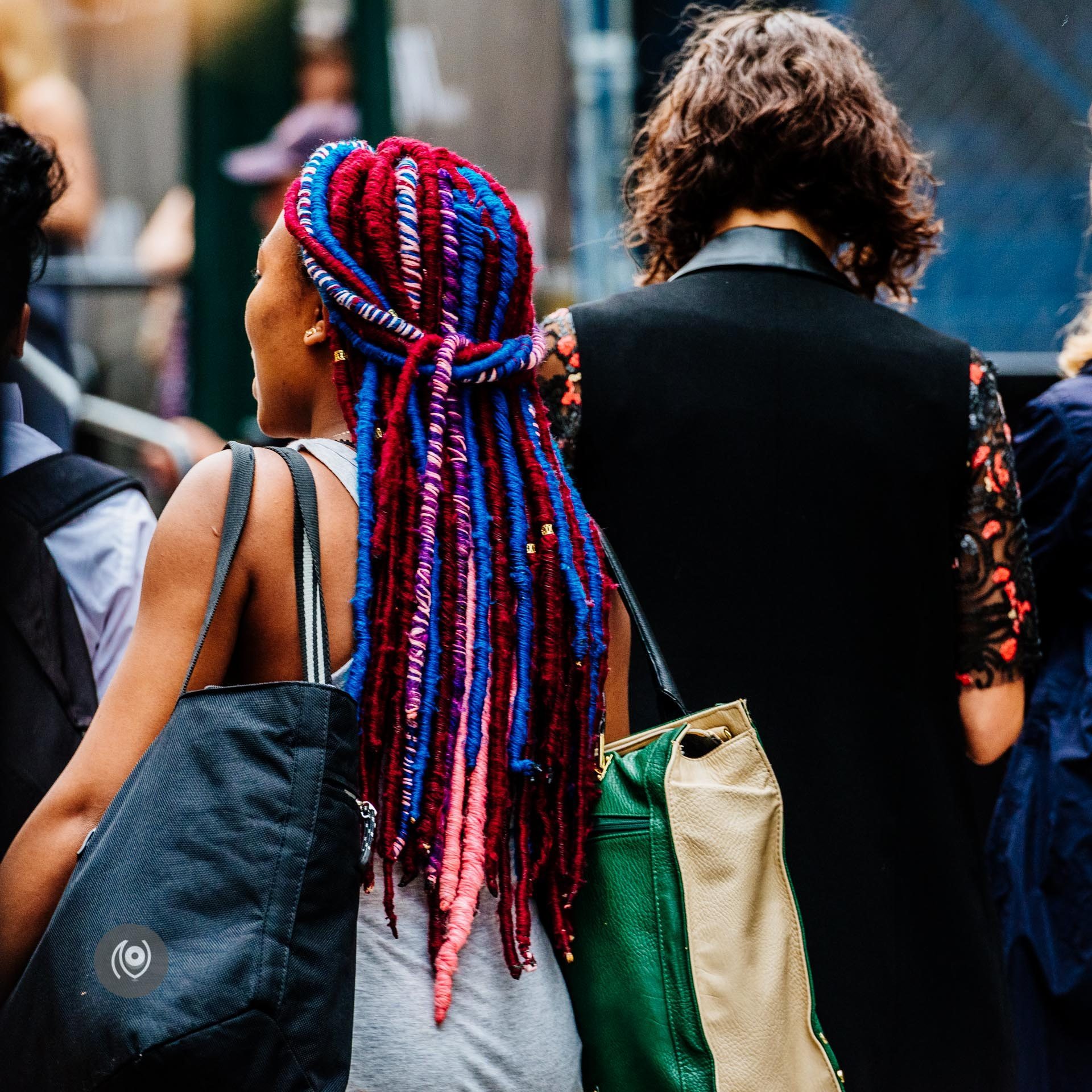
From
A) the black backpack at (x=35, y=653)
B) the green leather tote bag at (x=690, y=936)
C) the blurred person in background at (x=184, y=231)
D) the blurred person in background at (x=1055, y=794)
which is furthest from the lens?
the blurred person in background at (x=184, y=231)

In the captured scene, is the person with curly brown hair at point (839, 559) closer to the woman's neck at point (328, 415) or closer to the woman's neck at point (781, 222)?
the woman's neck at point (781, 222)

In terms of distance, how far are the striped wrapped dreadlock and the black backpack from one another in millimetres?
734

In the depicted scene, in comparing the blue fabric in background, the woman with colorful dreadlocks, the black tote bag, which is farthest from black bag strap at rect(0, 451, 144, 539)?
the blue fabric in background

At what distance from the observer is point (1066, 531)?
8.35 ft

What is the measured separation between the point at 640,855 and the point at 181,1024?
568mm

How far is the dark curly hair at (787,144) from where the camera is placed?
2.25m

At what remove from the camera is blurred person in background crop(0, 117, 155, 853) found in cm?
198

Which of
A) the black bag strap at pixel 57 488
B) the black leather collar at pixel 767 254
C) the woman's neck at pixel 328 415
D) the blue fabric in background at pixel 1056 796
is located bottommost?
the blue fabric in background at pixel 1056 796

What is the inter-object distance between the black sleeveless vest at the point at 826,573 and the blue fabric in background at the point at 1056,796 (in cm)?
39

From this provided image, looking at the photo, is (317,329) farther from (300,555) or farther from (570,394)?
(570,394)

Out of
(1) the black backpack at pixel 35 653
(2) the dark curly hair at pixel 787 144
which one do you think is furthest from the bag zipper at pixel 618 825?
(2) the dark curly hair at pixel 787 144

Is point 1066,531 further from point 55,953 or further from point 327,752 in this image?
point 55,953

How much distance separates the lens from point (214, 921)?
127 cm

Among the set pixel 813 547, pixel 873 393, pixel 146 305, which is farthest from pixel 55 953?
pixel 146 305
